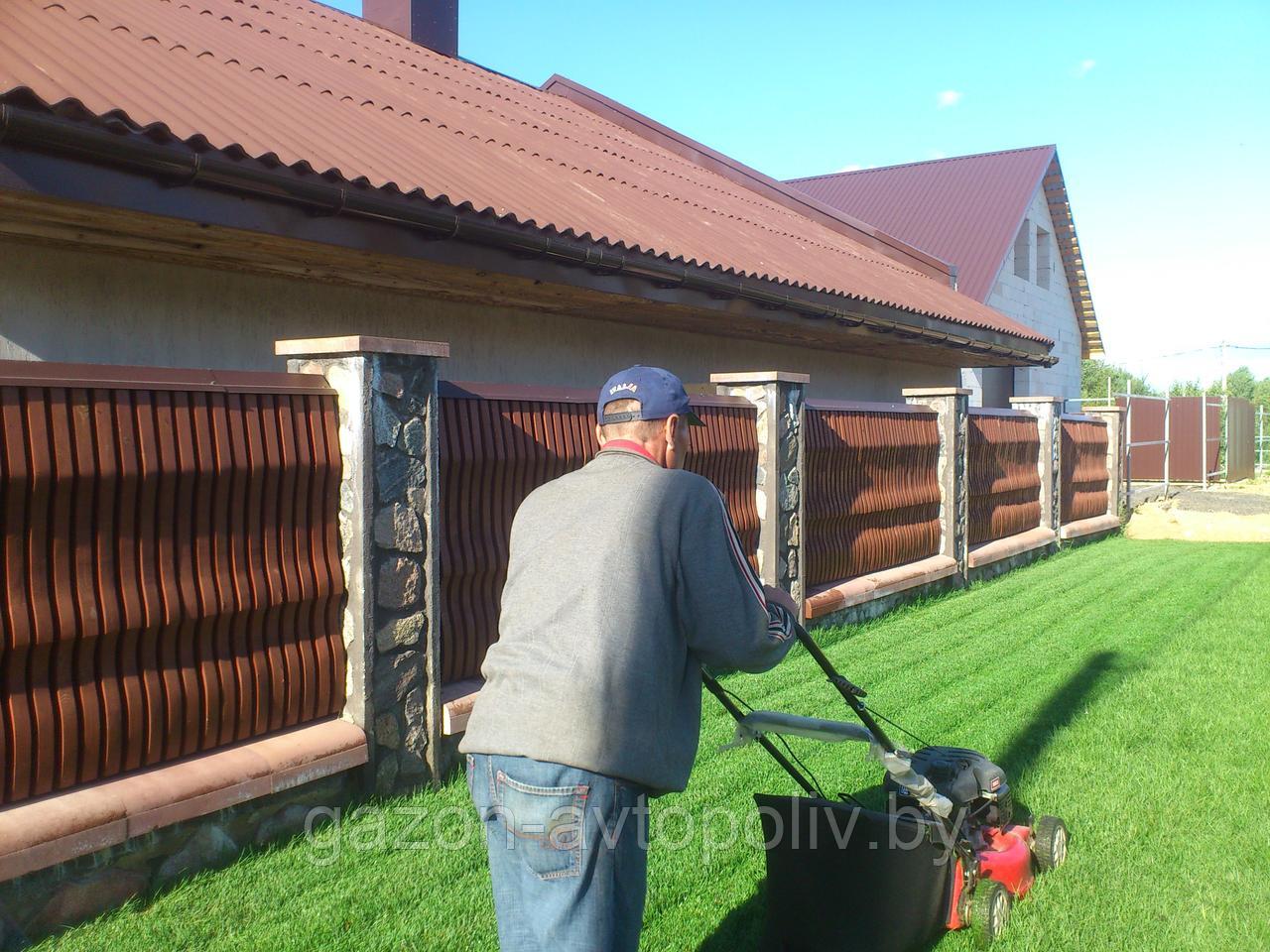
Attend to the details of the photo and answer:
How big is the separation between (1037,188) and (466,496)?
2052 cm

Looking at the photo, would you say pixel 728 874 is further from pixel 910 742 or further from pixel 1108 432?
pixel 1108 432

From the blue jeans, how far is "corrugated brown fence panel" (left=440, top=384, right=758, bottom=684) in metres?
3.08

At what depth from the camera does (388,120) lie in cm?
738

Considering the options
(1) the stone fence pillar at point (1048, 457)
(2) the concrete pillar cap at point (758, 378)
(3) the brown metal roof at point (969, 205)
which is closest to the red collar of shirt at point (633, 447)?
(2) the concrete pillar cap at point (758, 378)

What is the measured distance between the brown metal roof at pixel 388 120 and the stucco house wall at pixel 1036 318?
7.50 metres

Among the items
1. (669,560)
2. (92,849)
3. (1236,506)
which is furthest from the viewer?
(1236,506)

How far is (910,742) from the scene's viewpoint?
5660 millimetres

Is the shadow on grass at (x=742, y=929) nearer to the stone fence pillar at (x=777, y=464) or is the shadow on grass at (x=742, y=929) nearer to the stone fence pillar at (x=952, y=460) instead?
the stone fence pillar at (x=777, y=464)

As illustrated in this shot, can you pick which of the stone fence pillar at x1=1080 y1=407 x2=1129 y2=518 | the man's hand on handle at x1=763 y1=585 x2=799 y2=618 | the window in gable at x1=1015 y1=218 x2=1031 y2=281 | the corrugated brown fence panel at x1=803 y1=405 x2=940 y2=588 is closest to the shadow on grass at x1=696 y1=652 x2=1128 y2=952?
the man's hand on handle at x1=763 y1=585 x2=799 y2=618

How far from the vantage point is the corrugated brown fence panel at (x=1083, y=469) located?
1540 cm

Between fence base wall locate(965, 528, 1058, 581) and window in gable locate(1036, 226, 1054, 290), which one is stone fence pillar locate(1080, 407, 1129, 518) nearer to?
fence base wall locate(965, 528, 1058, 581)

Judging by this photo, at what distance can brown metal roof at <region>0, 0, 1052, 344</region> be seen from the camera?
16.8ft

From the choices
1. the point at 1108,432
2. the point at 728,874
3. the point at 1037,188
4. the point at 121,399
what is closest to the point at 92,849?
the point at 121,399

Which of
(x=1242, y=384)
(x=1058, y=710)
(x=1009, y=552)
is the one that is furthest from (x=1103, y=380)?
(x=1058, y=710)
